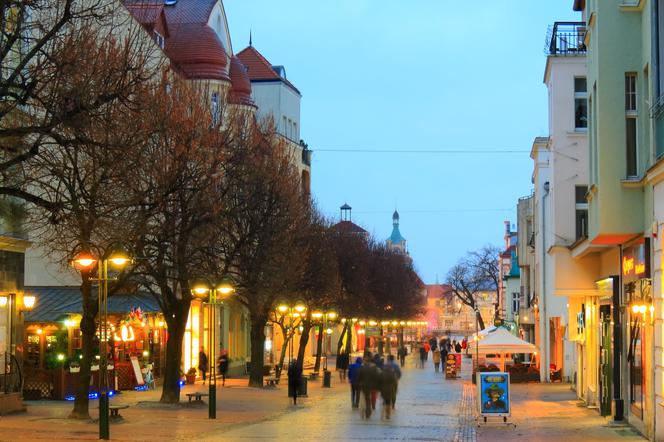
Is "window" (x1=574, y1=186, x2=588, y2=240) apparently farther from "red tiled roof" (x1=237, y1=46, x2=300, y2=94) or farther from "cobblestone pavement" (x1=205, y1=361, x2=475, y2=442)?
"red tiled roof" (x1=237, y1=46, x2=300, y2=94)

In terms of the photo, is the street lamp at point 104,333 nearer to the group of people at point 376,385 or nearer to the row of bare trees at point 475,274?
the group of people at point 376,385

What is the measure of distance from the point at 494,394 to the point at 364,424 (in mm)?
3370

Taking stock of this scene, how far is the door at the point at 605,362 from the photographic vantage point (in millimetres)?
29031

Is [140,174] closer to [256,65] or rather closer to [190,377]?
[190,377]

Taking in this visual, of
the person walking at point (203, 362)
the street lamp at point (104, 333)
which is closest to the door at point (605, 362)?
the street lamp at point (104, 333)

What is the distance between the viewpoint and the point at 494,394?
2947 centimetres

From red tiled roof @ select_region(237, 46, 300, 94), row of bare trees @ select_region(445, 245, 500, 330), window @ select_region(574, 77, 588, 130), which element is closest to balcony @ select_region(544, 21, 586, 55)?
window @ select_region(574, 77, 588, 130)

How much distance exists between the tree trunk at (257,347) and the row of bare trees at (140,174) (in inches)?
2.2

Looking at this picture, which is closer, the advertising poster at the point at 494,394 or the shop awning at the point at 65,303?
the advertising poster at the point at 494,394

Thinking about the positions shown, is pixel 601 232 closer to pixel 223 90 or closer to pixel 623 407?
pixel 623 407

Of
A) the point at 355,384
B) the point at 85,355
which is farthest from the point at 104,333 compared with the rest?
the point at 355,384

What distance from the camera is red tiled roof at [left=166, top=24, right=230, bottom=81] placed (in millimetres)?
57438

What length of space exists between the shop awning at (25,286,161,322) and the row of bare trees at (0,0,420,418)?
182 centimetres

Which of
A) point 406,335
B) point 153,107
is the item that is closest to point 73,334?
point 153,107
